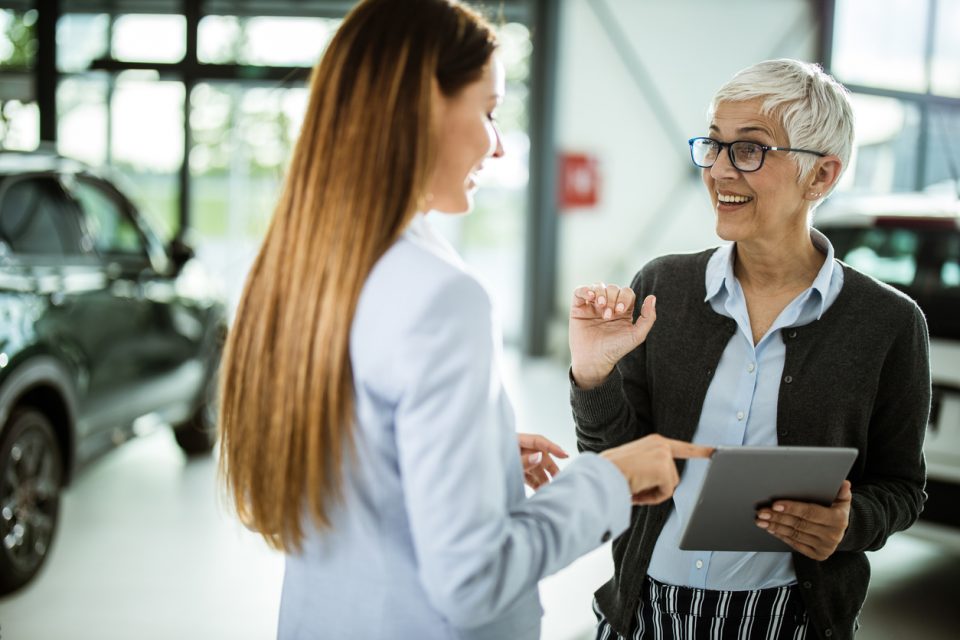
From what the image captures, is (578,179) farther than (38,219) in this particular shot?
Yes

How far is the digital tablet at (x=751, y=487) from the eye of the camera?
52.8 inches

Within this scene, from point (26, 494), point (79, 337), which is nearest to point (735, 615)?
point (26, 494)

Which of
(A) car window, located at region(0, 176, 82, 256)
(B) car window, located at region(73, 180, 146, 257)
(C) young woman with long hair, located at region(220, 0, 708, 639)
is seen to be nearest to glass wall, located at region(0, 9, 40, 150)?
(B) car window, located at region(73, 180, 146, 257)

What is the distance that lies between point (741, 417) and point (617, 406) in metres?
0.23

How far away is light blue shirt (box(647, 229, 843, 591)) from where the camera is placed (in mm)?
1693

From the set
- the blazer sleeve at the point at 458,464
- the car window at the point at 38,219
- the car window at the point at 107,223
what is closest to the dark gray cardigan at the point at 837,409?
the blazer sleeve at the point at 458,464

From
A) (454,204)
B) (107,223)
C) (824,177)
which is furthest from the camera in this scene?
(107,223)

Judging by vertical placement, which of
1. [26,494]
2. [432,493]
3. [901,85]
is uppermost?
[901,85]

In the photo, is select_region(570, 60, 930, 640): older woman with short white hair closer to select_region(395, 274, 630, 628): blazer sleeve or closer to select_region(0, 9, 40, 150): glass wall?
select_region(395, 274, 630, 628): blazer sleeve

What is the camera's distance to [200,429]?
5.65 m

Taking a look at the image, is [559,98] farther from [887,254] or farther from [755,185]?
[755,185]

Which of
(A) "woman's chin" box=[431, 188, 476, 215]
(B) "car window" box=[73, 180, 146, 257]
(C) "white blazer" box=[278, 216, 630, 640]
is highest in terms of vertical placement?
(A) "woman's chin" box=[431, 188, 476, 215]

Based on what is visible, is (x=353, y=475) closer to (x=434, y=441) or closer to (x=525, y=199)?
(x=434, y=441)

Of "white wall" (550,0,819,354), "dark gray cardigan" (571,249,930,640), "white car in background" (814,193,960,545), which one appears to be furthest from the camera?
"white wall" (550,0,819,354)
